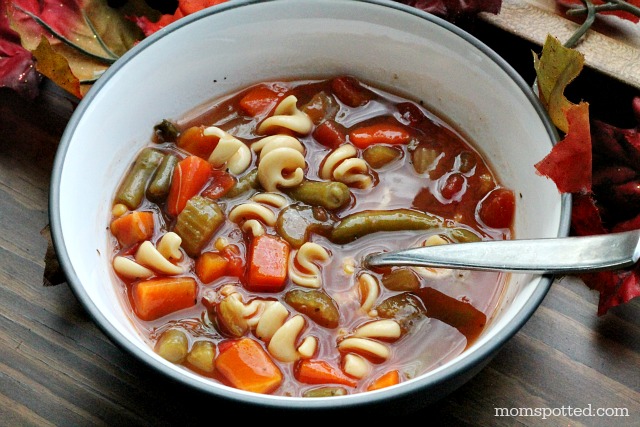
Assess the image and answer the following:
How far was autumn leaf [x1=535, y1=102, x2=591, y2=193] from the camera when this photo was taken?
6.02 feet

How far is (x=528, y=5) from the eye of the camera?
2.43 metres

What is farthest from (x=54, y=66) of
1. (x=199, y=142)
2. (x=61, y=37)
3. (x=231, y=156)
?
(x=231, y=156)

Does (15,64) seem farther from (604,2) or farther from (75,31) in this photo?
(604,2)

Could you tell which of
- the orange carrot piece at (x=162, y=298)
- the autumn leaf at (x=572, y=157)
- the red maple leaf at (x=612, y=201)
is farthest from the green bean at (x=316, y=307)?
the red maple leaf at (x=612, y=201)

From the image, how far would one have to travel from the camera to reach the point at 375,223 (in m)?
2.04

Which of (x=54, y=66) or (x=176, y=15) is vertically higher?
(x=176, y=15)

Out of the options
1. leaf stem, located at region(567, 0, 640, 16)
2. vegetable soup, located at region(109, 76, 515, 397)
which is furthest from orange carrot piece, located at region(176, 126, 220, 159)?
leaf stem, located at region(567, 0, 640, 16)

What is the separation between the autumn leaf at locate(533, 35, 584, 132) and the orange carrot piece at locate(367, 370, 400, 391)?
77 centimetres

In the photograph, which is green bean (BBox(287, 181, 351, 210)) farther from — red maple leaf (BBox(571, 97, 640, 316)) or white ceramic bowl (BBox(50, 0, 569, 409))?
red maple leaf (BBox(571, 97, 640, 316))

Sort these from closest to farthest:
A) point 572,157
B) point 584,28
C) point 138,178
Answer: point 572,157 < point 138,178 < point 584,28

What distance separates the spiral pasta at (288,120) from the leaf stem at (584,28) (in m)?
0.80

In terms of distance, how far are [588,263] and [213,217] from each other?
0.94m

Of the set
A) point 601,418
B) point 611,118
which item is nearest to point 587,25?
point 611,118

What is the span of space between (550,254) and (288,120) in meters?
0.87
